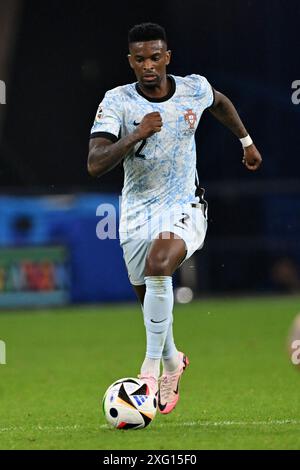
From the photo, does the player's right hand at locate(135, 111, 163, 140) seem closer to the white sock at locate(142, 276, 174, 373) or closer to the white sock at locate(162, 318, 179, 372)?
the white sock at locate(142, 276, 174, 373)

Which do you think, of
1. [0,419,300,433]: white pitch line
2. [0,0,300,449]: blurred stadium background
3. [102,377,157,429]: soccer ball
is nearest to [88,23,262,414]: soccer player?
[102,377,157,429]: soccer ball

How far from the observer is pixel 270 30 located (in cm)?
1697

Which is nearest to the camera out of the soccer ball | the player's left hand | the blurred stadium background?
the soccer ball

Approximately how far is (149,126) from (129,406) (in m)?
1.45

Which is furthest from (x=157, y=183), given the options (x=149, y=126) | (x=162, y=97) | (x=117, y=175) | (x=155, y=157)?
(x=117, y=175)

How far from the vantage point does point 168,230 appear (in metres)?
6.69

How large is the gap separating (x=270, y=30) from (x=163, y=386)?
35.2ft

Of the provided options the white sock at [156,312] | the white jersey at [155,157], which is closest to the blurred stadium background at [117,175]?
the white jersey at [155,157]

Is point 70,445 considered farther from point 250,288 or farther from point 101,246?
point 250,288

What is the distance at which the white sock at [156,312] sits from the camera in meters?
6.50

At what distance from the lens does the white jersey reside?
6.80 metres

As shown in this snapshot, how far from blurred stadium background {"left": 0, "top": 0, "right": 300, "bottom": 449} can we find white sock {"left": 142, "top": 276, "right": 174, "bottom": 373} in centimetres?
563

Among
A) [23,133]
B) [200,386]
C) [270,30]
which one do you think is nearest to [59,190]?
[23,133]

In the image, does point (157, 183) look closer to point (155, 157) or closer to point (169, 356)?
point (155, 157)
